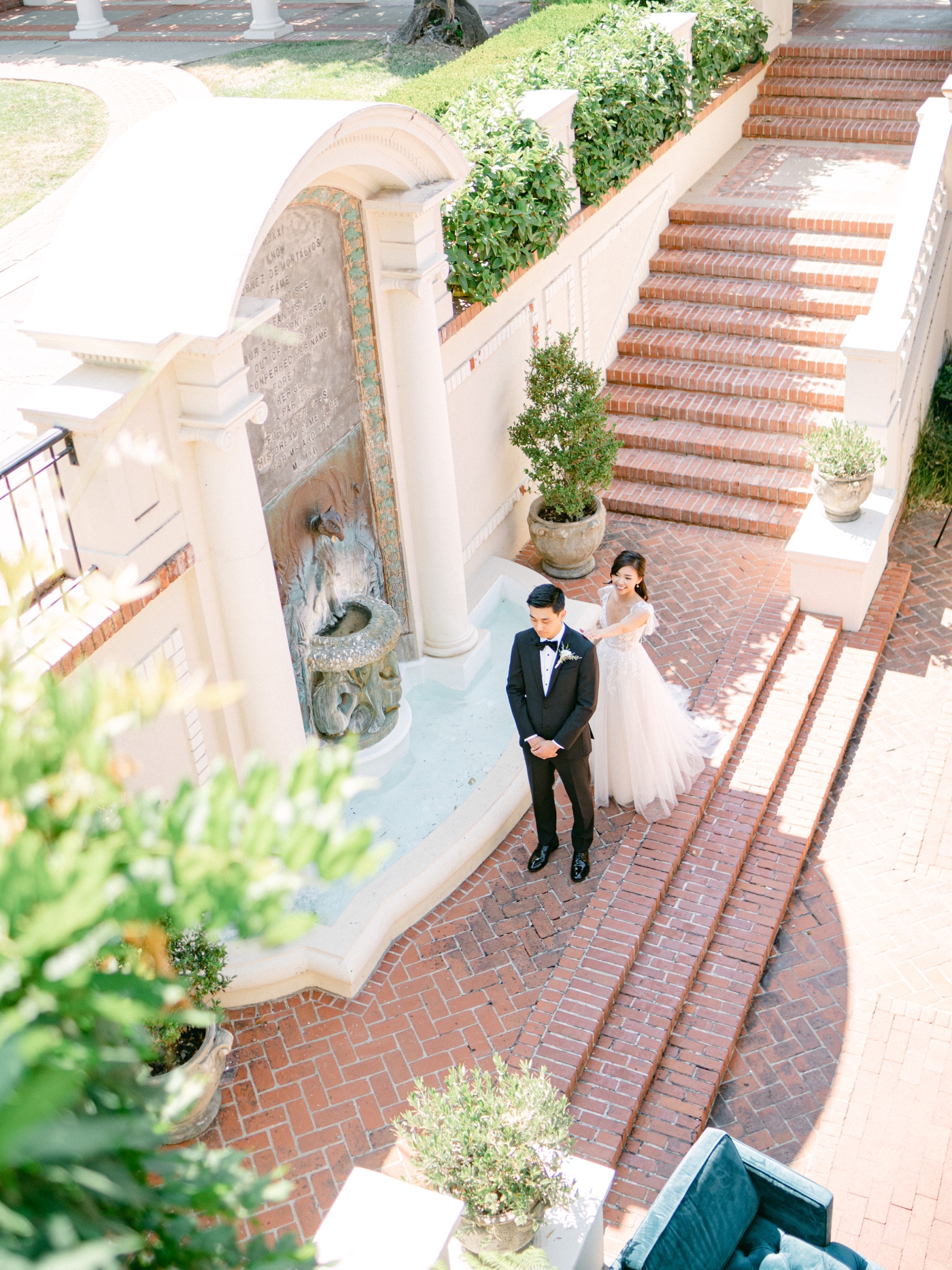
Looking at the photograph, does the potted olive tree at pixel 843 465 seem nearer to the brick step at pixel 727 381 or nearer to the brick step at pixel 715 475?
the brick step at pixel 715 475

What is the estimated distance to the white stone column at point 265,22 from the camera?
2003 cm

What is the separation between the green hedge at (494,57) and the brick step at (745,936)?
550 centimetres

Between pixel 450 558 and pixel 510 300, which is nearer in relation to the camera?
pixel 450 558

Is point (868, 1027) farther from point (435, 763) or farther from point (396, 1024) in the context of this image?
point (435, 763)

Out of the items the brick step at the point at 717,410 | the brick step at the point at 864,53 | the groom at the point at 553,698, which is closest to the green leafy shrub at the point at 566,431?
the brick step at the point at 717,410

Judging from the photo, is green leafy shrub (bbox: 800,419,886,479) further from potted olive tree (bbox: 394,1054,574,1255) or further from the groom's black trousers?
potted olive tree (bbox: 394,1054,574,1255)

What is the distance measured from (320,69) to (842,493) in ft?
38.0

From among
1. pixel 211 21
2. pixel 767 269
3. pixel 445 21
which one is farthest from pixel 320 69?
pixel 767 269

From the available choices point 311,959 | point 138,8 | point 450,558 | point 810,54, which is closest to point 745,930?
point 311,959

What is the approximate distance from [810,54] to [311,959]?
515 inches

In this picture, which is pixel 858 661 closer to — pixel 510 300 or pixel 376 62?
pixel 510 300

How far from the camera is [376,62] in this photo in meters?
17.9

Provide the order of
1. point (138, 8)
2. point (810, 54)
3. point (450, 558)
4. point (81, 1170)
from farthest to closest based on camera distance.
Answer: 1. point (138, 8)
2. point (810, 54)
3. point (450, 558)
4. point (81, 1170)

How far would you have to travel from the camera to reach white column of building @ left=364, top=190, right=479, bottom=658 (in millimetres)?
7641
